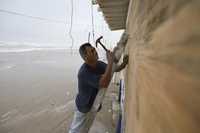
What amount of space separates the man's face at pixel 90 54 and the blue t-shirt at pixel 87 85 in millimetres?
98

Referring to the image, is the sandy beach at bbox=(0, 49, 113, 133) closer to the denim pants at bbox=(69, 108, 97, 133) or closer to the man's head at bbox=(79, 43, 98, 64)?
the denim pants at bbox=(69, 108, 97, 133)

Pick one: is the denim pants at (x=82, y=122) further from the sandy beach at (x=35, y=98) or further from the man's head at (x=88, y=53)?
the sandy beach at (x=35, y=98)

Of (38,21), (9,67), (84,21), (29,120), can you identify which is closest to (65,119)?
(29,120)

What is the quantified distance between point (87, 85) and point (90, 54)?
1.39ft

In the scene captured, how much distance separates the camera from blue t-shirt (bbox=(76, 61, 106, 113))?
2.48 m

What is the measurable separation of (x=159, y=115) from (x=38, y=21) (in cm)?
1701

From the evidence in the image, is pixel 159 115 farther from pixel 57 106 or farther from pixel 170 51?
pixel 57 106

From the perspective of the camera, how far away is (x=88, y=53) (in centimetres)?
240

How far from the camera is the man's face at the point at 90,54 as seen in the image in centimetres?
238

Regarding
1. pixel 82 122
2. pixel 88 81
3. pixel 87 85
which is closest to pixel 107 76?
pixel 88 81

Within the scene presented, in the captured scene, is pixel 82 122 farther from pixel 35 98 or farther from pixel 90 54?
pixel 35 98

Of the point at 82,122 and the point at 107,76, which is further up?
the point at 107,76

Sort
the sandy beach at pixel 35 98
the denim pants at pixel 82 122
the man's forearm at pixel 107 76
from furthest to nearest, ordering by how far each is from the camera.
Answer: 1. the sandy beach at pixel 35 98
2. the denim pants at pixel 82 122
3. the man's forearm at pixel 107 76

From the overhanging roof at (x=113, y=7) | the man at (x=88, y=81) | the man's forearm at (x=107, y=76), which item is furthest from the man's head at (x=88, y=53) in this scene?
the overhanging roof at (x=113, y=7)
